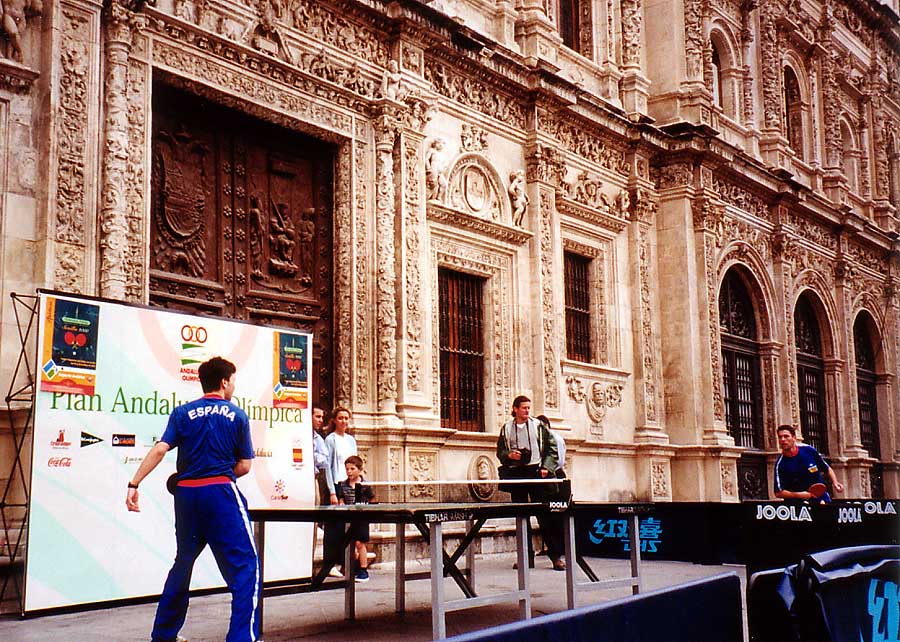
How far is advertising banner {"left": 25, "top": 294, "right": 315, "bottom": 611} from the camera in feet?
28.0

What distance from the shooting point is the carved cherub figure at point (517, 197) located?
16472mm

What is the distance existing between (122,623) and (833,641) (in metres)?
5.83

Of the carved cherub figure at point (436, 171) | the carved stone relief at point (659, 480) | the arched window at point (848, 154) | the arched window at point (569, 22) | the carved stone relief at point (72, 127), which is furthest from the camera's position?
the arched window at point (848, 154)

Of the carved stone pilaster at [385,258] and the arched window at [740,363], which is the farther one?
the arched window at [740,363]

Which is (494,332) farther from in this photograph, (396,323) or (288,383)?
(288,383)

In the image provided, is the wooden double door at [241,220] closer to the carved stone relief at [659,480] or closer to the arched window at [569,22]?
the arched window at [569,22]

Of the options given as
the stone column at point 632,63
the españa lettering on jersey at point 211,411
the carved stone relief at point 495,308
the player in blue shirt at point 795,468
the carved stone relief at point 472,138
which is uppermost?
the stone column at point 632,63

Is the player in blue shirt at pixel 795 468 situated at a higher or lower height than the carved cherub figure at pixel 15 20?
lower

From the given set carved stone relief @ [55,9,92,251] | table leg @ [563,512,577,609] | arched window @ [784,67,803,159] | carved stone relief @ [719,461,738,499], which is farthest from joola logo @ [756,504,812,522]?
arched window @ [784,67,803,159]

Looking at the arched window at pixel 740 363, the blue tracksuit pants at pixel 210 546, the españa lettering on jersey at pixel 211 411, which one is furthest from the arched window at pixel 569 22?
the blue tracksuit pants at pixel 210 546

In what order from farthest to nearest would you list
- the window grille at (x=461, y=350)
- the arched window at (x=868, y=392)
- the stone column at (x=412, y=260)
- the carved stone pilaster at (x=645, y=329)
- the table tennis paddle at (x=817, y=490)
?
1. the arched window at (x=868, y=392)
2. the carved stone pilaster at (x=645, y=329)
3. the window grille at (x=461, y=350)
4. the stone column at (x=412, y=260)
5. the table tennis paddle at (x=817, y=490)

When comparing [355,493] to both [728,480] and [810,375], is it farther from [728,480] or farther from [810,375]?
[810,375]

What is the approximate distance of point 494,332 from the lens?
1602cm

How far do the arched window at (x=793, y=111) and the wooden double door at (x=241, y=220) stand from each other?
1668cm
